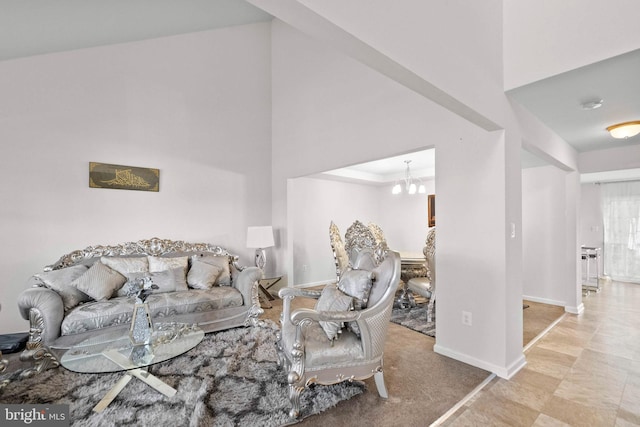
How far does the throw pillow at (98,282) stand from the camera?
9.57 ft

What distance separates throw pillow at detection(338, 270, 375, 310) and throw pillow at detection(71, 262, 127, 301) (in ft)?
Answer: 8.11

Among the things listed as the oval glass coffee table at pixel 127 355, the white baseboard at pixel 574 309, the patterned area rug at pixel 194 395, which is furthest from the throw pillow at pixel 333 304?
the white baseboard at pixel 574 309

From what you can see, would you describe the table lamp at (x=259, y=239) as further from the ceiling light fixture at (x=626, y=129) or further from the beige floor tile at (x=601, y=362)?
the ceiling light fixture at (x=626, y=129)

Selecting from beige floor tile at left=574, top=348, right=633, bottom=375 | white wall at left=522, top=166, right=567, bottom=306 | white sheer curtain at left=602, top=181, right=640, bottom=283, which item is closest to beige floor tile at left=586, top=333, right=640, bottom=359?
beige floor tile at left=574, top=348, right=633, bottom=375

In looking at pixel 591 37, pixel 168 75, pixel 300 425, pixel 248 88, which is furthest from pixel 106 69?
pixel 591 37

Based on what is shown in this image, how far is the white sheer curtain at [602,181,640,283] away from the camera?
593 cm

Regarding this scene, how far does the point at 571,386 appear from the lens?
7.27 ft

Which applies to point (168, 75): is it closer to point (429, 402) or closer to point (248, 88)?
point (248, 88)

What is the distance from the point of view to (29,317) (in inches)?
101

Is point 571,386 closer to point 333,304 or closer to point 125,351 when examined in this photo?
point 333,304

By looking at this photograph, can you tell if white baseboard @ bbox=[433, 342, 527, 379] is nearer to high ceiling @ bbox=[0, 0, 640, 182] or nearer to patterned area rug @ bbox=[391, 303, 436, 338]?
patterned area rug @ bbox=[391, 303, 436, 338]

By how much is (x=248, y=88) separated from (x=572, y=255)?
18.4 feet

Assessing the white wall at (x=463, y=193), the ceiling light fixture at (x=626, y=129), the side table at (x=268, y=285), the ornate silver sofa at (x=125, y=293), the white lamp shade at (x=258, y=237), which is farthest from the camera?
the side table at (x=268, y=285)

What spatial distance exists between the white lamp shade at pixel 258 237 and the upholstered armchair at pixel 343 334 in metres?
2.06
